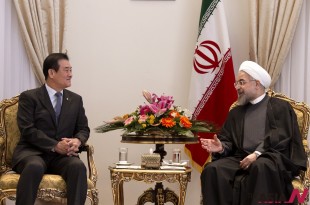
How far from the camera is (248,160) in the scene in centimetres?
483

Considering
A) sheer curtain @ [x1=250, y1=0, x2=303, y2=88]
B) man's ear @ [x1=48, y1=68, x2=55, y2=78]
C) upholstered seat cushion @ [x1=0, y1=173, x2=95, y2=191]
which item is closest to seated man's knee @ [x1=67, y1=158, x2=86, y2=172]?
upholstered seat cushion @ [x1=0, y1=173, x2=95, y2=191]

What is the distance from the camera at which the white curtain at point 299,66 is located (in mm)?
6238

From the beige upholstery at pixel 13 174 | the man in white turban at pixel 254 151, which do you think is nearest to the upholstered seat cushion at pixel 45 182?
the beige upholstery at pixel 13 174

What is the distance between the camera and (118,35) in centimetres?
653

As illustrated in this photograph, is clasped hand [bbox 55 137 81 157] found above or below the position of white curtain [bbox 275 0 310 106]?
below

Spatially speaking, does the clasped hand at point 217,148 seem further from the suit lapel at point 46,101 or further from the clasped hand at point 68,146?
the suit lapel at point 46,101

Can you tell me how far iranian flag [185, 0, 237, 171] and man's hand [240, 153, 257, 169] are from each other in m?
1.31

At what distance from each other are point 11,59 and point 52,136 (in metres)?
1.51

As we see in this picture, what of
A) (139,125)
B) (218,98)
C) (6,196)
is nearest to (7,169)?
(6,196)

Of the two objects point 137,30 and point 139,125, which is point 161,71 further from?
point 139,125

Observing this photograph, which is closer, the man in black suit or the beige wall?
the man in black suit

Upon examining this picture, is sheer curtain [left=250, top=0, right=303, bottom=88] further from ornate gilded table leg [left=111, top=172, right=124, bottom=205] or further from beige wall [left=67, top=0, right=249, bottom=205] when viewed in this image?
ornate gilded table leg [left=111, top=172, right=124, bottom=205]

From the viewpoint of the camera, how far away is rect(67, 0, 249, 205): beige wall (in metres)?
6.49

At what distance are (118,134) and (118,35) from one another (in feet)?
3.55
